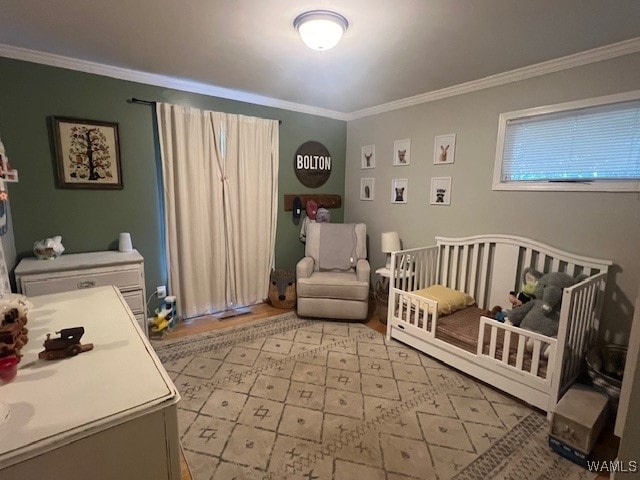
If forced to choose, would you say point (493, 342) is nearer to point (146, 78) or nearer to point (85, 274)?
point (85, 274)

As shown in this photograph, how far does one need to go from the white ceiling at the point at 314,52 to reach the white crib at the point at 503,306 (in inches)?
55.6

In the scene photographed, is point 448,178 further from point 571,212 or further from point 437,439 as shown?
point 437,439

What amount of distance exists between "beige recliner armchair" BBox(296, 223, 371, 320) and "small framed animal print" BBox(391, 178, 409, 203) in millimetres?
489

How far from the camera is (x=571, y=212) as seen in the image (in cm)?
231

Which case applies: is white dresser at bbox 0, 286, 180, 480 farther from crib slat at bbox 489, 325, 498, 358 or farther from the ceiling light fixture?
crib slat at bbox 489, 325, 498, 358

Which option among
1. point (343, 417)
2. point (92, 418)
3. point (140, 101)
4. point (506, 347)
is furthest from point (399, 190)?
point (92, 418)

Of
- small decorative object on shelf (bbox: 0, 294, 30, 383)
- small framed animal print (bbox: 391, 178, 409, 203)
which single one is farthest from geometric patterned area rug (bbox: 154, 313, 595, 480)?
small framed animal print (bbox: 391, 178, 409, 203)

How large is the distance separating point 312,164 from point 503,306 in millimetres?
2556

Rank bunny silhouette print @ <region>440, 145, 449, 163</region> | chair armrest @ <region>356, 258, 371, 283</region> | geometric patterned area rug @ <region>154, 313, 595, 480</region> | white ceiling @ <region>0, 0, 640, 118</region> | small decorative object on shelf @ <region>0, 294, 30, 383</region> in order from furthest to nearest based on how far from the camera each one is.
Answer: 1. chair armrest @ <region>356, 258, 371, 283</region>
2. bunny silhouette print @ <region>440, 145, 449, 163</region>
3. white ceiling @ <region>0, 0, 640, 118</region>
4. geometric patterned area rug @ <region>154, 313, 595, 480</region>
5. small decorative object on shelf @ <region>0, 294, 30, 383</region>

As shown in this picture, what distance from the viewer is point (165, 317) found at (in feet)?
9.47

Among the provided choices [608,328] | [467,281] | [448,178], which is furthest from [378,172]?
[608,328]

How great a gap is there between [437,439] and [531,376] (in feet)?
2.41

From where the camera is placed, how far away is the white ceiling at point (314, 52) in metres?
1.67

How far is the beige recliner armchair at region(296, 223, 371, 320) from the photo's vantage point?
315 cm
